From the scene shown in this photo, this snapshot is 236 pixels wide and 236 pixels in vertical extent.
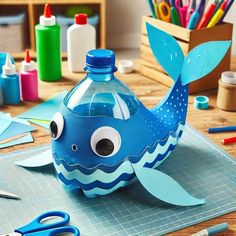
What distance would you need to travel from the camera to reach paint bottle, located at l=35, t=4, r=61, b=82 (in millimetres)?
1042

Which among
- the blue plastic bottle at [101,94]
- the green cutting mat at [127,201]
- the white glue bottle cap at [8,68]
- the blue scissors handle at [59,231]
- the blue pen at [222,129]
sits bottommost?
the green cutting mat at [127,201]

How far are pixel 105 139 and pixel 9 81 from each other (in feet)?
1.25

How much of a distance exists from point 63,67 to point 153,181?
0.56 meters

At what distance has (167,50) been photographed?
802 millimetres

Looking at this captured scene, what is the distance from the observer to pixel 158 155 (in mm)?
725

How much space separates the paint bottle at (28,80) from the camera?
3.20 feet

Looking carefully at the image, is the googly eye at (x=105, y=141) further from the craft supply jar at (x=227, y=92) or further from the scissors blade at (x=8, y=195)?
the craft supply jar at (x=227, y=92)

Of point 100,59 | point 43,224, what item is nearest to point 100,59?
point 100,59

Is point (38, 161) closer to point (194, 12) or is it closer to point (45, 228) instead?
point (45, 228)

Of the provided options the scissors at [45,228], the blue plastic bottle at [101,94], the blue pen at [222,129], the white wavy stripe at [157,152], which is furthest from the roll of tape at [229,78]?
the scissors at [45,228]

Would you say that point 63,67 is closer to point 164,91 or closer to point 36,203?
point 164,91

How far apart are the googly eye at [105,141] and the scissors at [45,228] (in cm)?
9

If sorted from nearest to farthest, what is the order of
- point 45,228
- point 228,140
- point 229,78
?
point 45,228
point 228,140
point 229,78

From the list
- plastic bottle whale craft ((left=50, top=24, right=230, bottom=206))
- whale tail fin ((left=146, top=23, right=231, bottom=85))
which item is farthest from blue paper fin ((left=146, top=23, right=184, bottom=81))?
plastic bottle whale craft ((left=50, top=24, right=230, bottom=206))
